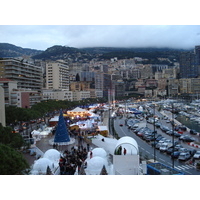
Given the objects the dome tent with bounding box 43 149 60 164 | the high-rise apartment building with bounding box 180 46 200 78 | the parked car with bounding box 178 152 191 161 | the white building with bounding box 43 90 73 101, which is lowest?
the parked car with bounding box 178 152 191 161

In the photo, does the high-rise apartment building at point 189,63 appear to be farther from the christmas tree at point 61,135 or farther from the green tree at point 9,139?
the green tree at point 9,139

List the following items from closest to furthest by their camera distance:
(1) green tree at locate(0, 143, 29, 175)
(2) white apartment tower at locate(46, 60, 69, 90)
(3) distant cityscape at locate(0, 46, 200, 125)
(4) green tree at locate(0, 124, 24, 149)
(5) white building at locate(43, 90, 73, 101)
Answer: (1) green tree at locate(0, 143, 29, 175)
(4) green tree at locate(0, 124, 24, 149)
(3) distant cityscape at locate(0, 46, 200, 125)
(5) white building at locate(43, 90, 73, 101)
(2) white apartment tower at locate(46, 60, 69, 90)

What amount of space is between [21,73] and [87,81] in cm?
→ 4063

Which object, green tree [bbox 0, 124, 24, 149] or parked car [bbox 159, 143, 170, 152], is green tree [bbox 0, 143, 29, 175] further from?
parked car [bbox 159, 143, 170, 152]

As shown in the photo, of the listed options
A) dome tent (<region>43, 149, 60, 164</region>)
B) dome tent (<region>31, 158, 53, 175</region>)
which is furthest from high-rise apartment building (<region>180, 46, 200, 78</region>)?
dome tent (<region>31, 158, 53, 175</region>)

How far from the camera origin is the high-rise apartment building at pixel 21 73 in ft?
90.2

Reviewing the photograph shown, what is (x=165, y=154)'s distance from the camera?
1133cm

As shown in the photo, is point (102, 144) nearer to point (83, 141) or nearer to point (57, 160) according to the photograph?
point (83, 141)

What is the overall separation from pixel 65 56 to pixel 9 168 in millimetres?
134270

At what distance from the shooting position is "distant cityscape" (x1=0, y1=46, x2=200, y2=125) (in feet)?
85.1

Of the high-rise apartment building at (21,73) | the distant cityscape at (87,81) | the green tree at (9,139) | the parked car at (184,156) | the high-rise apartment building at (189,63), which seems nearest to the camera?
the green tree at (9,139)

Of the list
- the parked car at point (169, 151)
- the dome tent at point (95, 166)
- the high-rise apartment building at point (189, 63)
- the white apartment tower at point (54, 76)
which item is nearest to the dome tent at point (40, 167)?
the dome tent at point (95, 166)

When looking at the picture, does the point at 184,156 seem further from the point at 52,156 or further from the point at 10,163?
the point at 10,163
